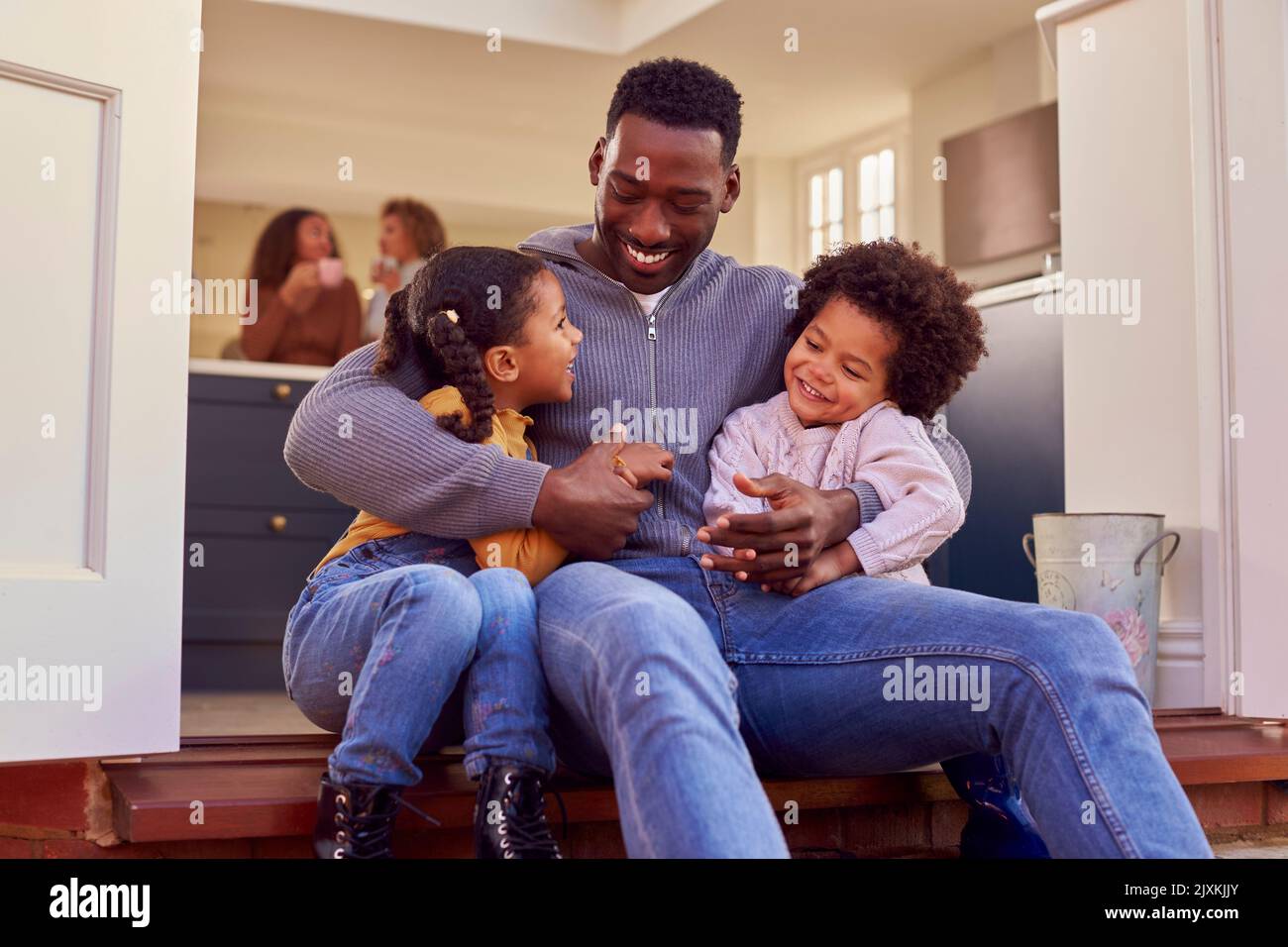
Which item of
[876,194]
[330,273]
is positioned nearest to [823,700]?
[330,273]

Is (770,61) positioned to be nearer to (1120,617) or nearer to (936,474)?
(1120,617)

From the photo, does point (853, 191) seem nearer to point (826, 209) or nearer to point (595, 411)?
point (826, 209)

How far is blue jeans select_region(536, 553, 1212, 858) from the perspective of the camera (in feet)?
3.76

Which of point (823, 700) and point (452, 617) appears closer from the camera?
point (452, 617)

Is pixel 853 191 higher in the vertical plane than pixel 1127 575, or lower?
higher

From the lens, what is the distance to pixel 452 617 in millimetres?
1315

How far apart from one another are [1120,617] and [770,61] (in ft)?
11.8

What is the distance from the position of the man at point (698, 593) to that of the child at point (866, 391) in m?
0.05

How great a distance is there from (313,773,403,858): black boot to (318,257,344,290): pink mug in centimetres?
418

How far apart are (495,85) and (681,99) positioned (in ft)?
14.4

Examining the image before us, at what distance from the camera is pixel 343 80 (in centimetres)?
583

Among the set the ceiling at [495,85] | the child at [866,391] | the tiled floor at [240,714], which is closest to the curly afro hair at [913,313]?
the child at [866,391]

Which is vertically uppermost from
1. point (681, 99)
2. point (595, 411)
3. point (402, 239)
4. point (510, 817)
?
point (402, 239)
